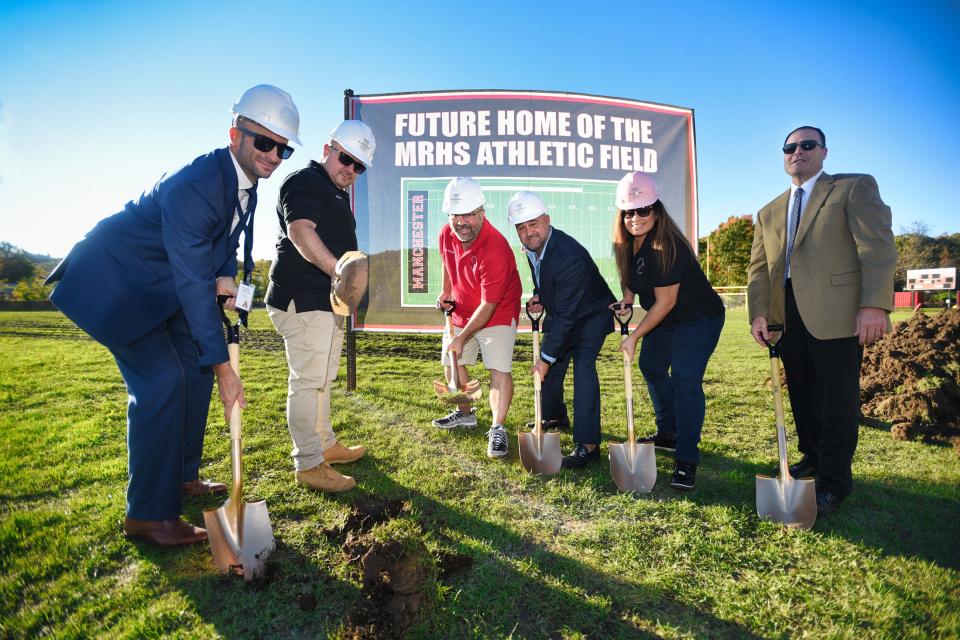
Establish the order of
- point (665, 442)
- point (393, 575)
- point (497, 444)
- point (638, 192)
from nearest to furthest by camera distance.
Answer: point (393, 575)
point (638, 192)
point (497, 444)
point (665, 442)

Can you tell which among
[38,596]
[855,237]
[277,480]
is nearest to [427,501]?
[277,480]

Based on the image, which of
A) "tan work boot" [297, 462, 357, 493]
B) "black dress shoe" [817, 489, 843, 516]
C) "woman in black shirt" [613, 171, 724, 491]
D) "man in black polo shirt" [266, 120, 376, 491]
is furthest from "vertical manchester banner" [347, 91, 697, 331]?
"black dress shoe" [817, 489, 843, 516]

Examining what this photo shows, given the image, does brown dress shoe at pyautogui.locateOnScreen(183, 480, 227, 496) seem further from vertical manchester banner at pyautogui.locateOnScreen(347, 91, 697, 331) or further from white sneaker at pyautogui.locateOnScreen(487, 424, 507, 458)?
vertical manchester banner at pyautogui.locateOnScreen(347, 91, 697, 331)

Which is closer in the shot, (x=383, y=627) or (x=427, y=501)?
(x=383, y=627)

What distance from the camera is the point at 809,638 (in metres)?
2.11

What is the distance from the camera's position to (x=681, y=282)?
3686 mm

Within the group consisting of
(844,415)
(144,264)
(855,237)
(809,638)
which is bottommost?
(809,638)

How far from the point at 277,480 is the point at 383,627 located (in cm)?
202

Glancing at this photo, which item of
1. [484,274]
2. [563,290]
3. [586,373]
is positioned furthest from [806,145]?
[484,274]

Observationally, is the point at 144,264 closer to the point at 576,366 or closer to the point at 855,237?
the point at 576,366

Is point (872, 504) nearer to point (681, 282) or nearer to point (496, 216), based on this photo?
point (681, 282)

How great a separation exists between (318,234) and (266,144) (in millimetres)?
755

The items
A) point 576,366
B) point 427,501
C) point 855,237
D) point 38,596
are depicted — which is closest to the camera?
point 38,596

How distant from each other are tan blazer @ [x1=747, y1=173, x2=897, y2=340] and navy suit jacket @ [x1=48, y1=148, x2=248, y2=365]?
3.52 m
